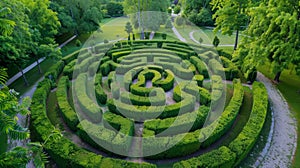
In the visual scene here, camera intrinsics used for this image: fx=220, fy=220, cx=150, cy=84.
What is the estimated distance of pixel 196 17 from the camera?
50.3 metres

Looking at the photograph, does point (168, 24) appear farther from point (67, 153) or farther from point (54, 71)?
point (67, 153)

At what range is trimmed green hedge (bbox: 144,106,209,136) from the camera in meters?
14.8

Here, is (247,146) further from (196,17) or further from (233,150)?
(196,17)

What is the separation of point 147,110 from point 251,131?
7.23m

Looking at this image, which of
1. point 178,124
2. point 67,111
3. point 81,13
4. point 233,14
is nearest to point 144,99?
point 178,124

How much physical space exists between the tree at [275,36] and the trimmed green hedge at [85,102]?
14.1 meters

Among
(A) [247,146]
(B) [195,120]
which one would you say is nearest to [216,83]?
(B) [195,120]

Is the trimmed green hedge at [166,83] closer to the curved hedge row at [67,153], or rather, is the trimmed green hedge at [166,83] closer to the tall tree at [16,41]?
the curved hedge row at [67,153]

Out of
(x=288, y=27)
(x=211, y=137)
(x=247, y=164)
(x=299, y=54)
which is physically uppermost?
(x=288, y=27)

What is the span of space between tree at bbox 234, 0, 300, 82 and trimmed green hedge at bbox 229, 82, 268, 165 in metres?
3.26

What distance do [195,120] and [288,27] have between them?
11620 mm

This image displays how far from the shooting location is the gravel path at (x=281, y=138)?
44.2ft

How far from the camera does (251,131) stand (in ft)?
46.8

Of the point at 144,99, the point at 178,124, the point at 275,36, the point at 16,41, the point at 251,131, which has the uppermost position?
the point at 16,41
